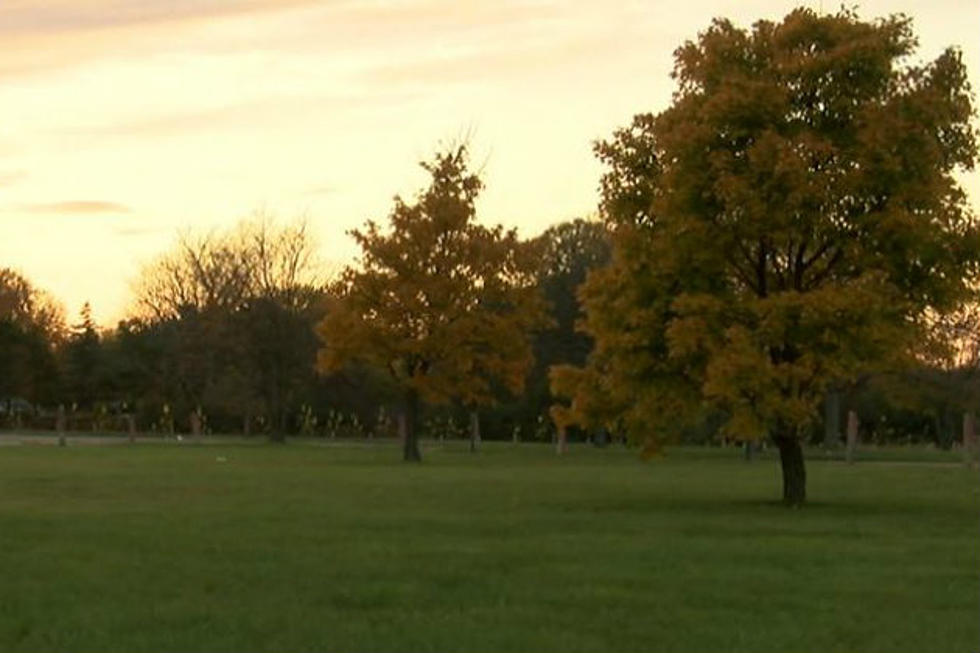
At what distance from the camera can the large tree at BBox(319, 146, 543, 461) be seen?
63.4 meters

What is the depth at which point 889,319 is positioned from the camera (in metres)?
34.7

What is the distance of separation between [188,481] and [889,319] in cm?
1710

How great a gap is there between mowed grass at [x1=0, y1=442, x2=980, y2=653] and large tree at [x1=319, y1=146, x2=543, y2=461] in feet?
67.1

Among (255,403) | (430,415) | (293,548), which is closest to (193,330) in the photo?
(255,403)

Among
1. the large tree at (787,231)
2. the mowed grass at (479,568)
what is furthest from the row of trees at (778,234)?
the mowed grass at (479,568)

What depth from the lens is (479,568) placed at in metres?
21.6

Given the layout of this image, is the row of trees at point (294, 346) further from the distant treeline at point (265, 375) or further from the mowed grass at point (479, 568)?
the mowed grass at point (479, 568)

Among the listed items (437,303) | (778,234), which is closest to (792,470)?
(778,234)

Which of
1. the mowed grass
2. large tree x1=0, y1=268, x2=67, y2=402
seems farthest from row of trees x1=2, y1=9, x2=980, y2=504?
large tree x1=0, y1=268, x2=67, y2=402

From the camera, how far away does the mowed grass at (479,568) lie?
1616 centimetres

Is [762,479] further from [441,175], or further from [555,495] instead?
[441,175]

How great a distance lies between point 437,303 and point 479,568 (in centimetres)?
4191

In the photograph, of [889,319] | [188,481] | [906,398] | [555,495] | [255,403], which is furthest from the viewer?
[255,403]

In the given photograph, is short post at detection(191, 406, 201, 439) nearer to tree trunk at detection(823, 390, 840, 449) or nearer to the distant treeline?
the distant treeline
